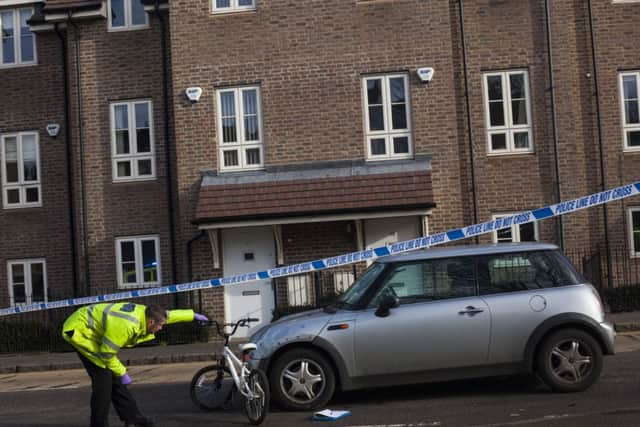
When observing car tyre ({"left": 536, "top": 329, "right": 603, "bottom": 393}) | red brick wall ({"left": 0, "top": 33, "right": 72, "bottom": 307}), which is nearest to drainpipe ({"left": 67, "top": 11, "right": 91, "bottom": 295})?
red brick wall ({"left": 0, "top": 33, "right": 72, "bottom": 307})

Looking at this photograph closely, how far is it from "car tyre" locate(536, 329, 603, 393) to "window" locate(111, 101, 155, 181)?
41.0 feet

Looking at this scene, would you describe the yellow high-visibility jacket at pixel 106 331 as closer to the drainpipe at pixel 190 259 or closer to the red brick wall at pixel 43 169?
the drainpipe at pixel 190 259

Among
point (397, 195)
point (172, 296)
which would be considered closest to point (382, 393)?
point (397, 195)

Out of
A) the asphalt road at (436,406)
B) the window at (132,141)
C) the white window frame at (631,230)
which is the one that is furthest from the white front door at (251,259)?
the white window frame at (631,230)

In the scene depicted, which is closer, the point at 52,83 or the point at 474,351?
the point at 474,351

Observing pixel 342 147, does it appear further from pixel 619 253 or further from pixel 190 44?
pixel 619 253

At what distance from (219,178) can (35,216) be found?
16.3 ft

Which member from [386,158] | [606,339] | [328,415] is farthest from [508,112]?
[328,415]

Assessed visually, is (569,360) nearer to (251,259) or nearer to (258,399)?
(258,399)

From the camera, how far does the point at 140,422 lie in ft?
28.0

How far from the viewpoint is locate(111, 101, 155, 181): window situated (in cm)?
1997

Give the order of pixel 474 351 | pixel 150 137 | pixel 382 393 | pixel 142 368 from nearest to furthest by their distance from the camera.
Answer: pixel 474 351 → pixel 382 393 → pixel 142 368 → pixel 150 137

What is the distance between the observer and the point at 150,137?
65.5 ft

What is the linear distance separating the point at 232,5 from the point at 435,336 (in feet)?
38.0
